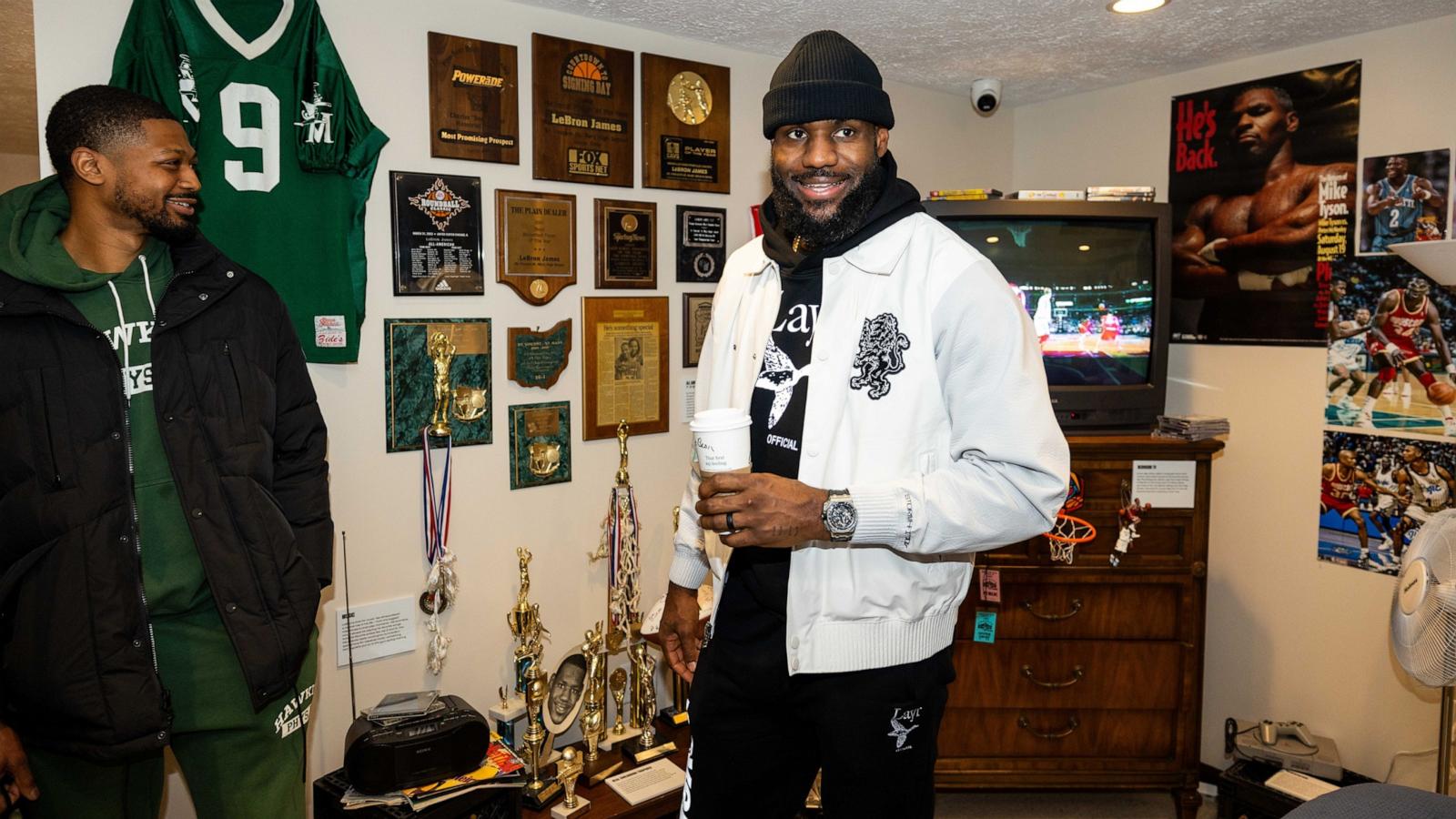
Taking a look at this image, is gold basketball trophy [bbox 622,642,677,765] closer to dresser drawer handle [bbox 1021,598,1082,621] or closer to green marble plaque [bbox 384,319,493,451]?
green marble plaque [bbox 384,319,493,451]

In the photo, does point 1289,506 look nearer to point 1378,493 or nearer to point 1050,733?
point 1378,493

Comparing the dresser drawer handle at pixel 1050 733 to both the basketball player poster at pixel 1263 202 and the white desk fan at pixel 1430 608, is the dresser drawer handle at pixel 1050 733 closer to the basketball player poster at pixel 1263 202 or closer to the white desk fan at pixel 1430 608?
the white desk fan at pixel 1430 608

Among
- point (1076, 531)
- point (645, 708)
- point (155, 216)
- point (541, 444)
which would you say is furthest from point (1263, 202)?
point (155, 216)

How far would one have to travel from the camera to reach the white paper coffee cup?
128 centimetres

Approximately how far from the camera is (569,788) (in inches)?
97.0

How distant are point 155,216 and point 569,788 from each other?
1650 millimetres

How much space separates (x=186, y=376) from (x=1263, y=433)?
9.89ft

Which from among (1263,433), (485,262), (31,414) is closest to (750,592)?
(31,414)

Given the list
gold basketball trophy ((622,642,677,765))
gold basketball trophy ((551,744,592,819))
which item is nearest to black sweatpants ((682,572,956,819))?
gold basketball trophy ((551,744,592,819))

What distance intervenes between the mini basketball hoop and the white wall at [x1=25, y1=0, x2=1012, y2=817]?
3.82ft

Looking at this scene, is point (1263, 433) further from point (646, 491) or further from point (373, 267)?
point (373, 267)

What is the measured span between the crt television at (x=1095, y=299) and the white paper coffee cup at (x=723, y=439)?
1.84 metres

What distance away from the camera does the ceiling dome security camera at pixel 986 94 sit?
338 cm

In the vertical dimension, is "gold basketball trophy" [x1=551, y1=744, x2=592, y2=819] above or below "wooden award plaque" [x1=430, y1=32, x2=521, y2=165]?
below
